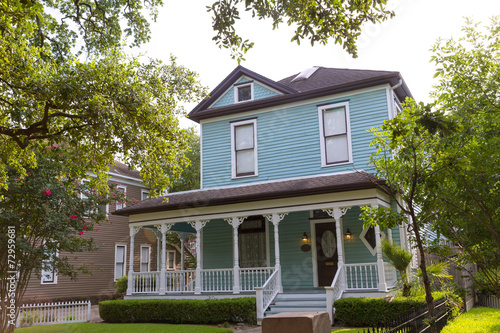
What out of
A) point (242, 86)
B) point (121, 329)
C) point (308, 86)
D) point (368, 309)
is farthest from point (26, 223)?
point (308, 86)

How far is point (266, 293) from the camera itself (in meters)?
12.9

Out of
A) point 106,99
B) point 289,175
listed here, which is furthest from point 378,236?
point 106,99

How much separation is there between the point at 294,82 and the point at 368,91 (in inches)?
148

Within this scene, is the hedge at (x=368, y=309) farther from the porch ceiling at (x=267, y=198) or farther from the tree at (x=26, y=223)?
the tree at (x=26, y=223)

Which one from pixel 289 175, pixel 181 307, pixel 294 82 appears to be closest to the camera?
pixel 181 307

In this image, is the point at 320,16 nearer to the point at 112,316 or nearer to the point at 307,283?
the point at 307,283

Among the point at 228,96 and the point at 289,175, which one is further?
the point at 228,96

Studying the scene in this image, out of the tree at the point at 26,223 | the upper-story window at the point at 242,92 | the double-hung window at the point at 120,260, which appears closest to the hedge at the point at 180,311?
the tree at the point at 26,223

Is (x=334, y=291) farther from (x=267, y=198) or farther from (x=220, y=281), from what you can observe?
(x=220, y=281)

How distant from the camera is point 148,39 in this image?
41.2 feet

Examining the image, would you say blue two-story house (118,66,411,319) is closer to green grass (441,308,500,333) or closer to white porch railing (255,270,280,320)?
white porch railing (255,270,280,320)

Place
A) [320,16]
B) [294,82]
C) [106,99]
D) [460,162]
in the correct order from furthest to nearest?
[294,82] < [106,99] < [320,16] < [460,162]

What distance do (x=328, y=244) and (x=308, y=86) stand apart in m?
6.17

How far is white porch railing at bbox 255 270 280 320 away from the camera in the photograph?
12.5 meters
